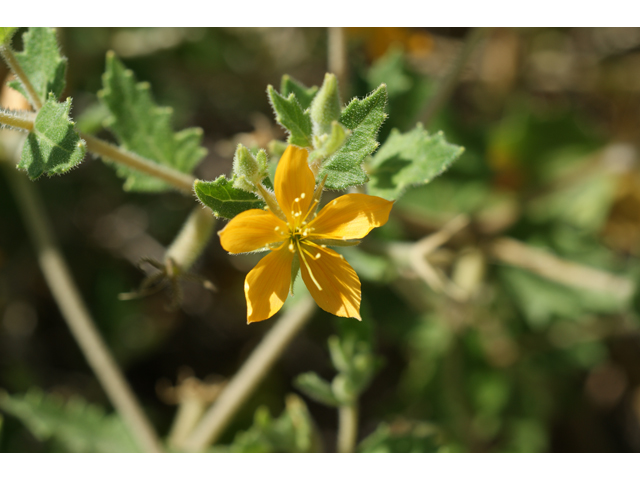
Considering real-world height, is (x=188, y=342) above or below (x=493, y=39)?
below

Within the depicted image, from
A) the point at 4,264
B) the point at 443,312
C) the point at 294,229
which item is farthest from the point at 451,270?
the point at 4,264

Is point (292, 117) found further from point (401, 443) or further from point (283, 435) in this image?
point (401, 443)

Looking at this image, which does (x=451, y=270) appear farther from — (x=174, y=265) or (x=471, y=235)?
(x=174, y=265)

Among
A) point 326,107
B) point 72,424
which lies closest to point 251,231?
point 326,107

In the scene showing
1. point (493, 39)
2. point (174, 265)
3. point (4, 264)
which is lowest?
point (4, 264)

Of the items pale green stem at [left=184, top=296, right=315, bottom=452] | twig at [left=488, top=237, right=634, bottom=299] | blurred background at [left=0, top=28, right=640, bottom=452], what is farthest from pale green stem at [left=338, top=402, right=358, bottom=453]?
twig at [left=488, top=237, right=634, bottom=299]

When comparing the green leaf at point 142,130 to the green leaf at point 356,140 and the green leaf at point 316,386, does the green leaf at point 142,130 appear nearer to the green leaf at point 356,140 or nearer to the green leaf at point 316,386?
the green leaf at point 356,140
